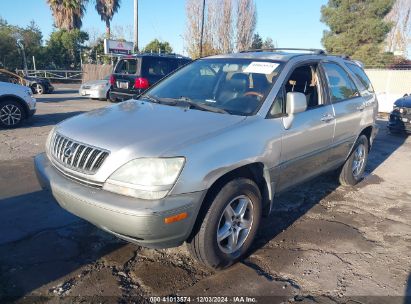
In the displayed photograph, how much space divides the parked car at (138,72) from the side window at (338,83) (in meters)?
7.53

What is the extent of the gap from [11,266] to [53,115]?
877 centimetres

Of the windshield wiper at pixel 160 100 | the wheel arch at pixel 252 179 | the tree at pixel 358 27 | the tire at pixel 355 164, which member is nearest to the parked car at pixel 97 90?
the windshield wiper at pixel 160 100

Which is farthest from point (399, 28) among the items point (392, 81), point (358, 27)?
point (392, 81)

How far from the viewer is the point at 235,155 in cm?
294

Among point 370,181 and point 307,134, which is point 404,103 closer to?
point 370,181

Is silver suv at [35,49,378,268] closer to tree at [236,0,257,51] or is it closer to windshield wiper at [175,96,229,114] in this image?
windshield wiper at [175,96,229,114]

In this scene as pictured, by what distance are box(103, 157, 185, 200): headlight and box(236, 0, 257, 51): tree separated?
3105 centimetres

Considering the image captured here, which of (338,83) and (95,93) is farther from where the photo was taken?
(95,93)

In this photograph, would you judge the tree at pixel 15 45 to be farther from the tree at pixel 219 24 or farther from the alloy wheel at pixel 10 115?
the alloy wheel at pixel 10 115

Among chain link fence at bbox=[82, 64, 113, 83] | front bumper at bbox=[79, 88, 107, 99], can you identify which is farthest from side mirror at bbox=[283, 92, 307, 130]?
chain link fence at bbox=[82, 64, 113, 83]

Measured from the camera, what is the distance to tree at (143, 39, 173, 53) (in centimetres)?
3527

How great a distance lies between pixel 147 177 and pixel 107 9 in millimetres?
40973

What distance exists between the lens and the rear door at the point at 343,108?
14.7ft

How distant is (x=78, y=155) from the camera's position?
288 centimetres
